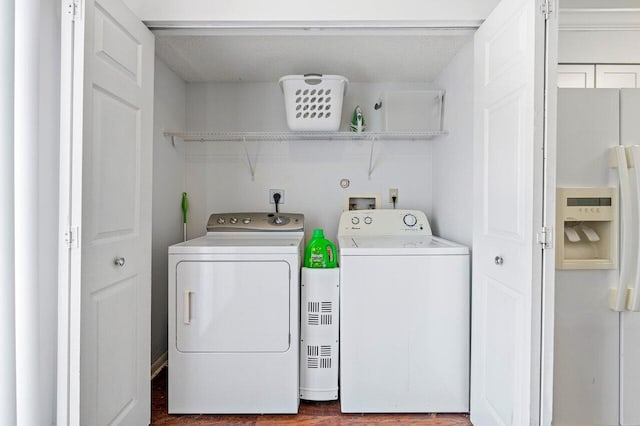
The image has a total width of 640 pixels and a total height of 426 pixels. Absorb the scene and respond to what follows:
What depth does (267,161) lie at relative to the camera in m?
2.81

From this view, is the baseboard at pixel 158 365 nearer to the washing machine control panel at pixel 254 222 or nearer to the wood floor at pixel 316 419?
the wood floor at pixel 316 419

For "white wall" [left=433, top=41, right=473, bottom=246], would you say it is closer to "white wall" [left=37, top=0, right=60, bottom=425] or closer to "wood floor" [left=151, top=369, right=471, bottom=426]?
"wood floor" [left=151, top=369, right=471, bottom=426]

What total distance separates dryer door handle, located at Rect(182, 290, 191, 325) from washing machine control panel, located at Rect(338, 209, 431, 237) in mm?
1077

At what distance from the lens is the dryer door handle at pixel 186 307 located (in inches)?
74.6

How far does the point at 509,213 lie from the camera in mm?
1469

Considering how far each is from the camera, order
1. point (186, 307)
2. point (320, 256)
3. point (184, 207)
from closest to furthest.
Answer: point (186, 307) → point (320, 256) → point (184, 207)

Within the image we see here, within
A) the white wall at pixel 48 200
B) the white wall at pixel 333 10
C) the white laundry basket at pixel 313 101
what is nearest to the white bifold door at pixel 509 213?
the white wall at pixel 333 10

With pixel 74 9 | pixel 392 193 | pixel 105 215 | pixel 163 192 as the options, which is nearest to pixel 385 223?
pixel 392 193

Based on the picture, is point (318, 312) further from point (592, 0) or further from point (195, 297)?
point (592, 0)

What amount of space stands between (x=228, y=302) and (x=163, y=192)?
38.6 inches

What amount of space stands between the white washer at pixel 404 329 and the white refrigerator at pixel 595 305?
44cm

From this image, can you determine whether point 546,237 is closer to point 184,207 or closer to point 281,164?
point 281,164

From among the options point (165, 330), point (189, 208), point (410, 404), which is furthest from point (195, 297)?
point (410, 404)

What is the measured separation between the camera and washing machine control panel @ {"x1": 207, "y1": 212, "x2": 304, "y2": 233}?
2592 mm
